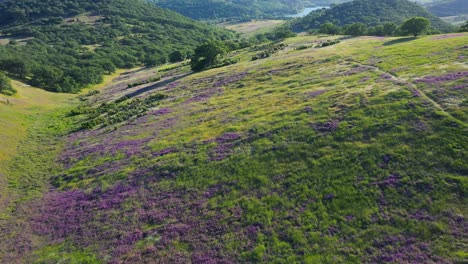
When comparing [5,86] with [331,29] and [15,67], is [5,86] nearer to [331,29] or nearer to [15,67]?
[15,67]

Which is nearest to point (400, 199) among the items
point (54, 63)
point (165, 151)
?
point (165, 151)

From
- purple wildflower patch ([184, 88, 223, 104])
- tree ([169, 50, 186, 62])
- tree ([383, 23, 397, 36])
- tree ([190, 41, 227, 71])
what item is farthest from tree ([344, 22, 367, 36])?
tree ([169, 50, 186, 62])

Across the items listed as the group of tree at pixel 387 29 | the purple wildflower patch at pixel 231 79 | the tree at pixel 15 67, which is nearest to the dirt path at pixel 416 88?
the purple wildflower patch at pixel 231 79

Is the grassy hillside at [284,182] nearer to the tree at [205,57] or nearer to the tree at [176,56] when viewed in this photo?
the tree at [205,57]

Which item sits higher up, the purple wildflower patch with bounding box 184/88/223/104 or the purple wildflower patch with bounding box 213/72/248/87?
the purple wildflower patch with bounding box 213/72/248/87

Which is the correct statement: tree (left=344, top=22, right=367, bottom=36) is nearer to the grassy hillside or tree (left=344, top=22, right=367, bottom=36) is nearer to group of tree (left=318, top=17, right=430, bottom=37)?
group of tree (left=318, top=17, right=430, bottom=37)

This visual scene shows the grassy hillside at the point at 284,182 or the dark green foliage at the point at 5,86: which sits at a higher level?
the dark green foliage at the point at 5,86

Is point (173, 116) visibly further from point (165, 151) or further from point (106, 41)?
point (106, 41)
